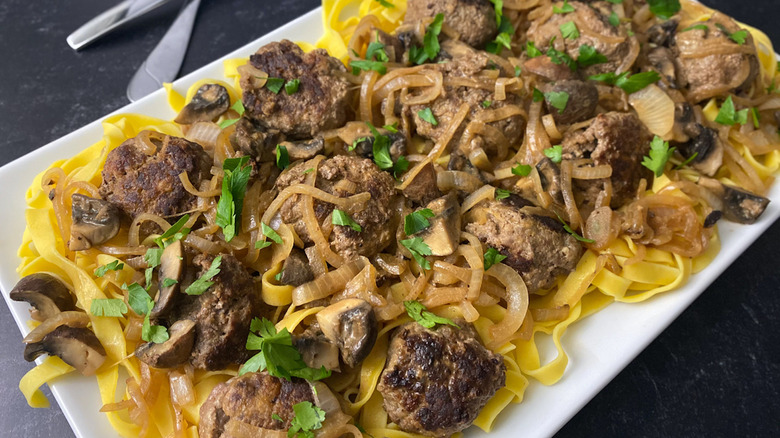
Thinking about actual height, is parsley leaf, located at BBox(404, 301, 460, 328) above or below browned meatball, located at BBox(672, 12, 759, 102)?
below

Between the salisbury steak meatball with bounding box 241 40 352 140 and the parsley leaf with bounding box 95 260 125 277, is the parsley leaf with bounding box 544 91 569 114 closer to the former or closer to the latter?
the salisbury steak meatball with bounding box 241 40 352 140

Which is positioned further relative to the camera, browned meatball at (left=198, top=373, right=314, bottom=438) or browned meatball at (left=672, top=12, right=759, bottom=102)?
browned meatball at (left=672, top=12, right=759, bottom=102)

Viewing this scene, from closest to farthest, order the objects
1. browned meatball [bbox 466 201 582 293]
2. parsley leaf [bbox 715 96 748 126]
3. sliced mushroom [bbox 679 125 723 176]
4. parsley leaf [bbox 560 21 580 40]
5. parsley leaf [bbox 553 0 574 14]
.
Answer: browned meatball [bbox 466 201 582 293]
sliced mushroom [bbox 679 125 723 176]
parsley leaf [bbox 715 96 748 126]
parsley leaf [bbox 560 21 580 40]
parsley leaf [bbox 553 0 574 14]

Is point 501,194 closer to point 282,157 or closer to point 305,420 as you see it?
point 282,157

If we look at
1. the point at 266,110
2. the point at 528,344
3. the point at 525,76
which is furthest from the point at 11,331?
the point at 525,76

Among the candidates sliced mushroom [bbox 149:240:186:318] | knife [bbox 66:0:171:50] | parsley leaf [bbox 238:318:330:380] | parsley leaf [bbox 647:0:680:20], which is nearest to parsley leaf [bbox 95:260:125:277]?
sliced mushroom [bbox 149:240:186:318]

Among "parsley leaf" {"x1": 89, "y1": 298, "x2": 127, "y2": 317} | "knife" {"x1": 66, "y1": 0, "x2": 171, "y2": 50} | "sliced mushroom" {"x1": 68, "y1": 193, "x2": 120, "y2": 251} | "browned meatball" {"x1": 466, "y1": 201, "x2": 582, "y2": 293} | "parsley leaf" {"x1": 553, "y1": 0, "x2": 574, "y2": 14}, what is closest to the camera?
"parsley leaf" {"x1": 89, "y1": 298, "x2": 127, "y2": 317}

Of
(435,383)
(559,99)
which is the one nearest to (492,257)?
(435,383)
